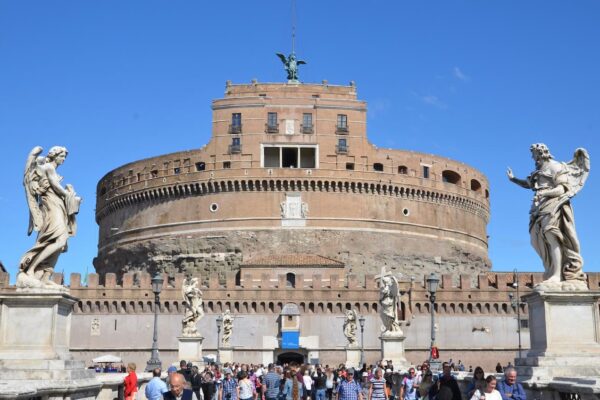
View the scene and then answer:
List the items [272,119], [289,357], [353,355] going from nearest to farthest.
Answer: [353,355]
[289,357]
[272,119]

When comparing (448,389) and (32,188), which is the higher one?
(32,188)

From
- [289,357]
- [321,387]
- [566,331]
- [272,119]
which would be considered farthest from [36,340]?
[272,119]

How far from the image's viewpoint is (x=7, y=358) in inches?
281

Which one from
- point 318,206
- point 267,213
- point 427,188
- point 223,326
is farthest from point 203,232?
point 427,188

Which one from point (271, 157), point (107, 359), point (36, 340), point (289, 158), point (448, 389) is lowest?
point (107, 359)

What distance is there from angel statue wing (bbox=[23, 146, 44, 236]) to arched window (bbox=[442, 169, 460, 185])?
5259 cm

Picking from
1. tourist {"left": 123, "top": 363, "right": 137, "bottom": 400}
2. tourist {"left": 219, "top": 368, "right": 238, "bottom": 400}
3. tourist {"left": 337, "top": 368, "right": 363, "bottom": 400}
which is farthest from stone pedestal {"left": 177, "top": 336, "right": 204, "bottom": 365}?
tourist {"left": 123, "top": 363, "right": 137, "bottom": 400}

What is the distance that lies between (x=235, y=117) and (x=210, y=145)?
8.86 feet

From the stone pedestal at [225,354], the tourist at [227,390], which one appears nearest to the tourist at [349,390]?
the tourist at [227,390]

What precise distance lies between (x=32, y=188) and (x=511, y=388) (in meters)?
5.00

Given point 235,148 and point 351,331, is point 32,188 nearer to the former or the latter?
point 351,331

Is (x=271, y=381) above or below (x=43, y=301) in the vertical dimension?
below

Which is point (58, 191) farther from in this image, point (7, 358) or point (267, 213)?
Answer: point (267, 213)

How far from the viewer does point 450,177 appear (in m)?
59.7
